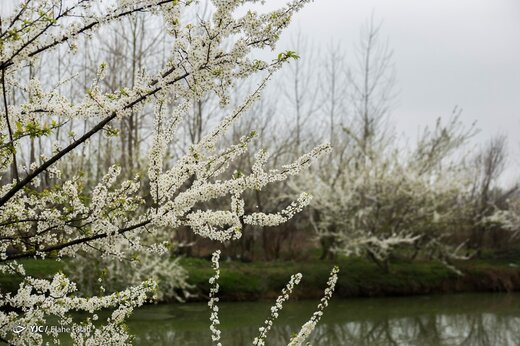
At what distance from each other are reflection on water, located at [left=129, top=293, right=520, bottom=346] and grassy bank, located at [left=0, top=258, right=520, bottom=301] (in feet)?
2.07

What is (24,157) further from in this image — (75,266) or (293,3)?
(293,3)

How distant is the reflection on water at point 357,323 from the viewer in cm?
1030

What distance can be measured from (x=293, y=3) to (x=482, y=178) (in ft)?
88.6

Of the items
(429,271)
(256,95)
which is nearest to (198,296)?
(429,271)

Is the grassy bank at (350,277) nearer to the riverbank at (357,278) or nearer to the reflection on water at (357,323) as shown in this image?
the riverbank at (357,278)

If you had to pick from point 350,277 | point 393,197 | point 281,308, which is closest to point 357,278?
point 350,277

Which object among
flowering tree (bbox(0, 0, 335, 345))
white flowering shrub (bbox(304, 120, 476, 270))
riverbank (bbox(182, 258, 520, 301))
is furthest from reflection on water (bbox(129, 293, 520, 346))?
flowering tree (bbox(0, 0, 335, 345))

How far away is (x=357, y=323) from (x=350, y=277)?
4.04m

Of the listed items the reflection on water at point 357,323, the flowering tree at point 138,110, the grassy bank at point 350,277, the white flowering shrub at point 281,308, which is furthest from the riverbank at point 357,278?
the flowering tree at point 138,110

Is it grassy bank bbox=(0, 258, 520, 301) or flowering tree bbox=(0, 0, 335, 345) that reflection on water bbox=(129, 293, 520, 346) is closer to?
grassy bank bbox=(0, 258, 520, 301)

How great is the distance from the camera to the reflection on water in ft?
33.8

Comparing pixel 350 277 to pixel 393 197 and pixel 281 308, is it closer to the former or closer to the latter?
pixel 393 197

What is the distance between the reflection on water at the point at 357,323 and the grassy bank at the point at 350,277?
0.63 metres

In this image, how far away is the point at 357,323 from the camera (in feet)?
39.8
